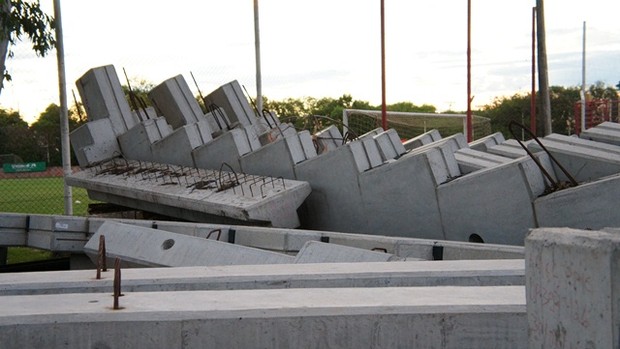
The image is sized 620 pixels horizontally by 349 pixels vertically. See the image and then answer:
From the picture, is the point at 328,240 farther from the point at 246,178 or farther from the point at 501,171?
the point at 246,178

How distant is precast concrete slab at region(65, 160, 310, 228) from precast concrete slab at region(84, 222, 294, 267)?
1.44m

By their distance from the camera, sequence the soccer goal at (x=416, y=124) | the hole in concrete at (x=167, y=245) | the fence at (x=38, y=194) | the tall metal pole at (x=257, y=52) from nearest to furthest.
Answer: the hole in concrete at (x=167, y=245), the tall metal pole at (x=257, y=52), the fence at (x=38, y=194), the soccer goal at (x=416, y=124)

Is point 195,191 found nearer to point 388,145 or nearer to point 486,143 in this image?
point 388,145

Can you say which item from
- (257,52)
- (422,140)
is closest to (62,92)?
(257,52)

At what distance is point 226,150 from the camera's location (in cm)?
1166

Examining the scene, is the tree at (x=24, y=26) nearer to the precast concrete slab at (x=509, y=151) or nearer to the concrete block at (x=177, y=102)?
the concrete block at (x=177, y=102)

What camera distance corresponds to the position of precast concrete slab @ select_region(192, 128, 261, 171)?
38.0 feet

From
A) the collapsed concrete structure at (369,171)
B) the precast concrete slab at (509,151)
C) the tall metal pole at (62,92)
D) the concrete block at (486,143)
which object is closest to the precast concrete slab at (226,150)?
the collapsed concrete structure at (369,171)

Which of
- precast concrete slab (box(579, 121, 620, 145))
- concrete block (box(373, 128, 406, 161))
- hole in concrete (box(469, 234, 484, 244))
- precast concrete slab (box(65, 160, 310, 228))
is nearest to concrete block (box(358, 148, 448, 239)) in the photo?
hole in concrete (box(469, 234, 484, 244))

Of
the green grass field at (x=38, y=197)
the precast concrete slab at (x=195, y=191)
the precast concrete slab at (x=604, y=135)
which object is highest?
the precast concrete slab at (x=604, y=135)

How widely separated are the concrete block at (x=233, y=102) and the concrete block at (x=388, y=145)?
12.0 feet

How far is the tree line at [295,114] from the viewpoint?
103 ft

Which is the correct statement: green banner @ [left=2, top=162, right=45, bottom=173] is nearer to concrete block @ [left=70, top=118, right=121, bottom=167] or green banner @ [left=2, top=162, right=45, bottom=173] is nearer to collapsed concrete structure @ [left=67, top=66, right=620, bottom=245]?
collapsed concrete structure @ [left=67, top=66, right=620, bottom=245]

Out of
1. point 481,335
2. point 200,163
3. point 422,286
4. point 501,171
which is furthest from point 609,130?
point 481,335
